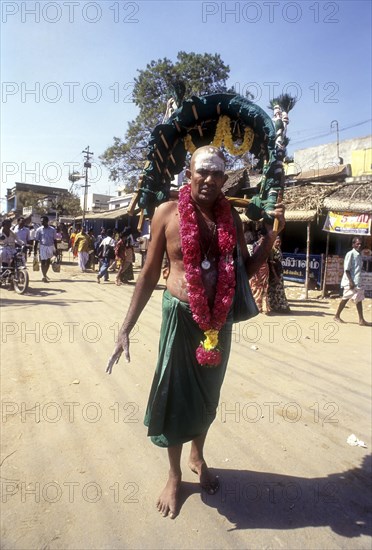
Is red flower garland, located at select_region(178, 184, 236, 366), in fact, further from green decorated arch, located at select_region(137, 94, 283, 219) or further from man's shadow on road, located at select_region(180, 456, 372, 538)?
man's shadow on road, located at select_region(180, 456, 372, 538)

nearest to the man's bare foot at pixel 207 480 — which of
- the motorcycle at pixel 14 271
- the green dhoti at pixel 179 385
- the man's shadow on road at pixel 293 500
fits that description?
the man's shadow on road at pixel 293 500

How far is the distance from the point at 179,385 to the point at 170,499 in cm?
74

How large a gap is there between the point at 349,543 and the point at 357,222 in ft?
33.6

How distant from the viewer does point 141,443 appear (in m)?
3.20

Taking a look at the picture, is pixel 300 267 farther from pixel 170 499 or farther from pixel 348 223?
pixel 170 499

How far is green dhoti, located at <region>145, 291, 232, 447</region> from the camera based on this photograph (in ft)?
8.04

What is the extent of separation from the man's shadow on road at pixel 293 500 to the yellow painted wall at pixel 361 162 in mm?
22349

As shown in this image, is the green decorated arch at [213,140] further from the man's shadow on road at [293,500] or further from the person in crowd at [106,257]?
the person in crowd at [106,257]

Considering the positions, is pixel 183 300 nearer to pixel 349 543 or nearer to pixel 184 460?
pixel 184 460

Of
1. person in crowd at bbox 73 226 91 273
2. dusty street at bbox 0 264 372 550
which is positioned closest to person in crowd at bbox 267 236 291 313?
dusty street at bbox 0 264 372 550

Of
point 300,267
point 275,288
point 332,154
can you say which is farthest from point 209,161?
point 332,154

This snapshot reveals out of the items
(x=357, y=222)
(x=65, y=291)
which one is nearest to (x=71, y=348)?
(x=65, y=291)

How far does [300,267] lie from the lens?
43.7ft

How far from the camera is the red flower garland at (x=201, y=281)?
239cm
